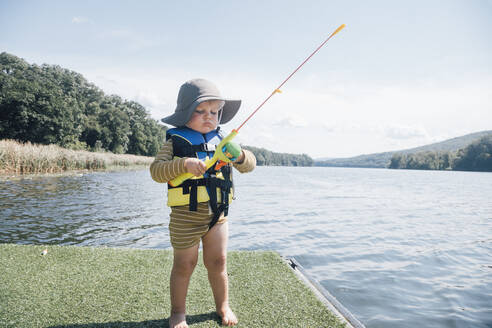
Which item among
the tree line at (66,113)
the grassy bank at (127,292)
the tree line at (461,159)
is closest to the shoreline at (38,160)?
the tree line at (66,113)

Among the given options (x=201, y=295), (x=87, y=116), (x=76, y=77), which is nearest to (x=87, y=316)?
(x=201, y=295)

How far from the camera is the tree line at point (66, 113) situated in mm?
38562

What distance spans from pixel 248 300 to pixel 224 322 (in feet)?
1.61

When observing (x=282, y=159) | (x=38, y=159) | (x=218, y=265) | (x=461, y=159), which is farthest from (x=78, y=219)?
(x=282, y=159)

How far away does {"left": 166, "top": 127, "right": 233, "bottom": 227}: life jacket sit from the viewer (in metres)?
2.30

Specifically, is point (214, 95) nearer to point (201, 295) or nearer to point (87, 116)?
point (201, 295)

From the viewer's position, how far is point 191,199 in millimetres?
2275

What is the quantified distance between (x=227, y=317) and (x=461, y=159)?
111 metres

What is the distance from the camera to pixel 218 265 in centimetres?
244

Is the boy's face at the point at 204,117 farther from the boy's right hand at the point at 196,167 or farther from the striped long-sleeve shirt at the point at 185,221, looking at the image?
the boy's right hand at the point at 196,167

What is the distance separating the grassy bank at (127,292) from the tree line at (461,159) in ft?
342

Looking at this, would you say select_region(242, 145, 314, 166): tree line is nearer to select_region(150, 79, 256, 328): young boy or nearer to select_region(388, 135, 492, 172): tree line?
select_region(388, 135, 492, 172): tree line

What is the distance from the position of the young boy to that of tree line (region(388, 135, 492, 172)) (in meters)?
105

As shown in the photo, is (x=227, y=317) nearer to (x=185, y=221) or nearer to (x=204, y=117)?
(x=185, y=221)
